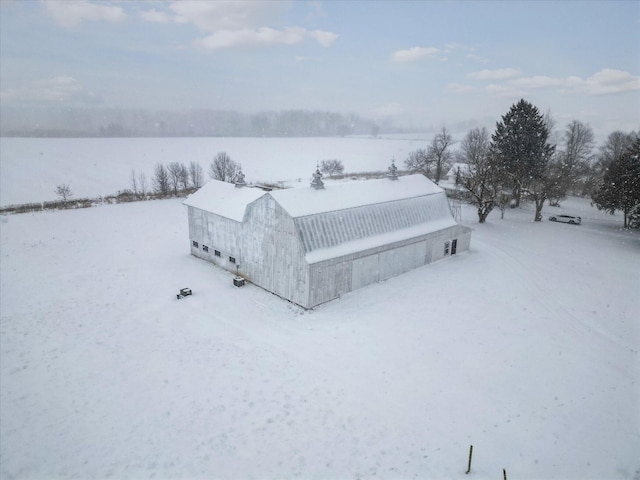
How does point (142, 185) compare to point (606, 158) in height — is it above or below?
below

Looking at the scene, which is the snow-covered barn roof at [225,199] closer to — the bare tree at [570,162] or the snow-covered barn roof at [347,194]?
the snow-covered barn roof at [347,194]

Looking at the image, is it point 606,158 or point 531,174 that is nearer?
point 531,174

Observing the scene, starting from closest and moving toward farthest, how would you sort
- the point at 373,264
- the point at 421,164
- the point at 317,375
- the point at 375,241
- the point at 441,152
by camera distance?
the point at 317,375 < the point at 373,264 < the point at 375,241 < the point at 441,152 < the point at 421,164

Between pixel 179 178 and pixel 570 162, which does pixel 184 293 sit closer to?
pixel 179 178

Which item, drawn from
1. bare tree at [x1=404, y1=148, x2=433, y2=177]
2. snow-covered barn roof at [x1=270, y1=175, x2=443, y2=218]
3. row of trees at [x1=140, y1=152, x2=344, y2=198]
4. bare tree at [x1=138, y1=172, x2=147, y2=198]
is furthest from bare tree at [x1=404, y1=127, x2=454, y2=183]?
bare tree at [x1=138, y1=172, x2=147, y2=198]

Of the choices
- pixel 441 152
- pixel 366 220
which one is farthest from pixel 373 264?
pixel 441 152

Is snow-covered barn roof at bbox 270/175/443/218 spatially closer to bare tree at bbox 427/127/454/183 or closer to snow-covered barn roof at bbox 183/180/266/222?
snow-covered barn roof at bbox 183/180/266/222

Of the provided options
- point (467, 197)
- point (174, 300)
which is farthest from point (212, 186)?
point (467, 197)
